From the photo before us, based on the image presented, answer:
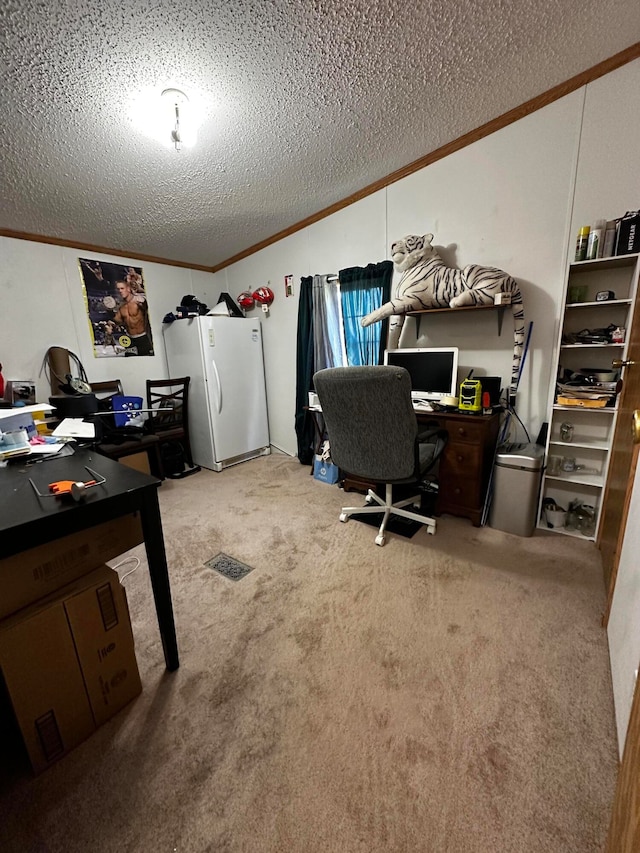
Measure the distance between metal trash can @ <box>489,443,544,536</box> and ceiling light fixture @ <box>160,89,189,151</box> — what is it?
259cm

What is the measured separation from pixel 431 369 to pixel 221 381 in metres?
2.11

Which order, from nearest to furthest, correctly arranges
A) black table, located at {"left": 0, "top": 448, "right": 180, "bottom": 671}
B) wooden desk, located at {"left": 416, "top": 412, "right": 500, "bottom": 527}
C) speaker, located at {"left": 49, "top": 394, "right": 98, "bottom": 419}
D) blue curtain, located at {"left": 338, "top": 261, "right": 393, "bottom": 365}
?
black table, located at {"left": 0, "top": 448, "right": 180, "bottom": 671}
wooden desk, located at {"left": 416, "top": 412, "right": 500, "bottom": 527}
speaker, located at {"left": 49, "top": 394, "right": 98, "bottom": 419}
blue curtain, located at {"left": 338, "top": 261, "right": 393, "bottom": 365}

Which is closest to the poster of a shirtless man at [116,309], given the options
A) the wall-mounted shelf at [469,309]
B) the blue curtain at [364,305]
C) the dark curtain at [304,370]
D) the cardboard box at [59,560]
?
the dark curtain at [304,370]

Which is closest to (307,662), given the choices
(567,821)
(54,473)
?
(567,821)

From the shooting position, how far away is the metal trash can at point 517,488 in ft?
6.44

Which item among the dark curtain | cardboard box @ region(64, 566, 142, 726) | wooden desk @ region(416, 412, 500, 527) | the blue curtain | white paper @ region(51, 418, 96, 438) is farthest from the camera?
the dark curtain

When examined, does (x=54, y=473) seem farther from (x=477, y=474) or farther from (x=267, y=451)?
(x=267, y=451)

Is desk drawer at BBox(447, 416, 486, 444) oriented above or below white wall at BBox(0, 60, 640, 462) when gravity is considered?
below

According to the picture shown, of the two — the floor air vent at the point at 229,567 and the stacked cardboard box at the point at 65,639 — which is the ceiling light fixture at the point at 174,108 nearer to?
the stacked cardboard box at the point at 65,639

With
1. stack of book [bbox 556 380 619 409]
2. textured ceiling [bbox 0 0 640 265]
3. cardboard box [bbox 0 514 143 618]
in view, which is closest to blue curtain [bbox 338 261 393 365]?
textured ceiling [bbox 0 0 640 265]

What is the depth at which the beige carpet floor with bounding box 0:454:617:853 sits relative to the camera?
827 millimetres

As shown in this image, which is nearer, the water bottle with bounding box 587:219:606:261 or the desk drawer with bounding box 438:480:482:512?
the water bottle with bounding box 587:219:606:261

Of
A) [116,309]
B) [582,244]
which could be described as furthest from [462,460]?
[116,309]

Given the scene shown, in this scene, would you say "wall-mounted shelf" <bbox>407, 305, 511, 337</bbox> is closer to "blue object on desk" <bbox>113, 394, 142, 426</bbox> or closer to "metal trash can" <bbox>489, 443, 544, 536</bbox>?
"metal trash can" <bbox>489, 443, 544, 536</bbox>
